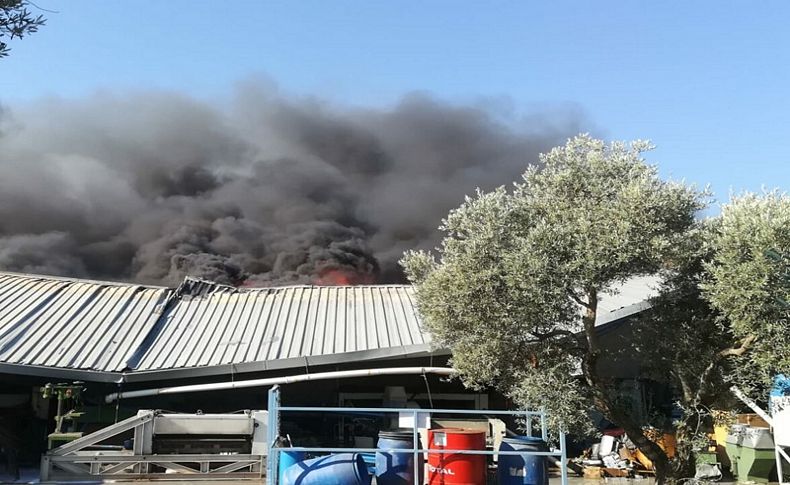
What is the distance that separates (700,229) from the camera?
8438 mm

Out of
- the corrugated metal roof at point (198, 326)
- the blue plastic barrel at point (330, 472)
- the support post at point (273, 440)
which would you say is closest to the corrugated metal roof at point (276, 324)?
the corrugated metal roof at point (198, 326)

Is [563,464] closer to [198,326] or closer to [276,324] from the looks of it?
[276,324]

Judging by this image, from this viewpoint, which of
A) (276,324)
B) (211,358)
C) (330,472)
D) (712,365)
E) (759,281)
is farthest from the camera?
(276,324)

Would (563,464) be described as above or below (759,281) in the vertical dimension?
below

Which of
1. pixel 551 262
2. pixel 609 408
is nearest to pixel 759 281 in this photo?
pixel 551 262

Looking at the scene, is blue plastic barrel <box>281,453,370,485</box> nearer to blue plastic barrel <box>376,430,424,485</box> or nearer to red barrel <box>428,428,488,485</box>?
blue plastic barrel <box>376,430,424,485</box>

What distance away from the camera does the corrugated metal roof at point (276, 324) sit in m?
15.6

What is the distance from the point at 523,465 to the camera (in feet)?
26.1

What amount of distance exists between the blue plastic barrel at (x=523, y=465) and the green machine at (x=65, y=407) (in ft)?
31.2

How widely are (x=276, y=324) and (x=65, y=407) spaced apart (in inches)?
222

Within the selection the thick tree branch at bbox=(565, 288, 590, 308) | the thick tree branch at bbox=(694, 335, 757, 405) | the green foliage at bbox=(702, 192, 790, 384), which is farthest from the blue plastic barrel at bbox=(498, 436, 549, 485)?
the green foliage at bbox=(702, 192, 790, 384)

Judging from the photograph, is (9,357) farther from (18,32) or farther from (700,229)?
(700,229)

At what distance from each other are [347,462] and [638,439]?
4.37 metres

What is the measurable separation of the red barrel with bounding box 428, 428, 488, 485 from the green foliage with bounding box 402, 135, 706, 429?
1088 mm
